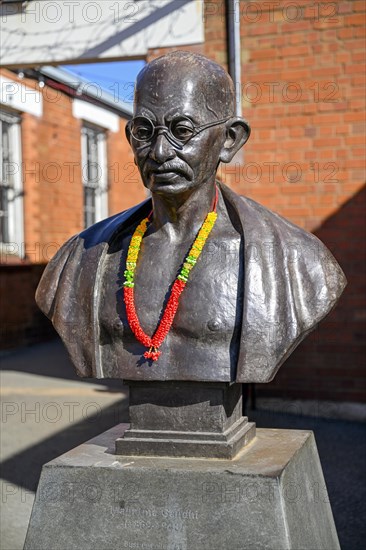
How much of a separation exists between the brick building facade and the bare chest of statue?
3.55 m

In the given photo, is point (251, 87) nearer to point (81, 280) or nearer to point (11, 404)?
point (11, 404)

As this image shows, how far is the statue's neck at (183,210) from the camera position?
2.89m

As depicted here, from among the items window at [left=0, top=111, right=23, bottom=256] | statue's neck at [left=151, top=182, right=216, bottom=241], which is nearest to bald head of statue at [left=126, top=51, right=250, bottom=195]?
statue's neck at [left=151, top=182, right=216, bottom=241]

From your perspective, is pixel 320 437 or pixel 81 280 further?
pixel 320 437

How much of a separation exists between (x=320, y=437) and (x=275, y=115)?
2.48m

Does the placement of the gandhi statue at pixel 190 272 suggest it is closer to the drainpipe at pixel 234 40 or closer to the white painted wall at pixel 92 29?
the drainpipe at pixel 234 40

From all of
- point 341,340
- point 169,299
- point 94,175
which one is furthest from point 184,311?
point 94,175

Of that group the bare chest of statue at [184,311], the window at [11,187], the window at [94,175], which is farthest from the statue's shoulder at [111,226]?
the window at [94,175]

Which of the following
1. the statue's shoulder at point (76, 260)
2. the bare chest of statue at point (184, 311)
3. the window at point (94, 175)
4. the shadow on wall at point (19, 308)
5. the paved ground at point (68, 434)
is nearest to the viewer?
the bare chest of statue at point (184, 311)

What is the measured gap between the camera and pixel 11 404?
7.29 metres

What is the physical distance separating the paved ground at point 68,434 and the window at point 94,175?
17.4 ft

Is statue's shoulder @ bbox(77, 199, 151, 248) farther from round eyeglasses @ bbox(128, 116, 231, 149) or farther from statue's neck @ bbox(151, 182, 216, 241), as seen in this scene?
round eyeglasses @ bbox(128, 116, 231, 149)

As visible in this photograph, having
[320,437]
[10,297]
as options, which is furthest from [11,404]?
[10,297]

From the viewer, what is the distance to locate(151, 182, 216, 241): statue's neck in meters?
2.89
